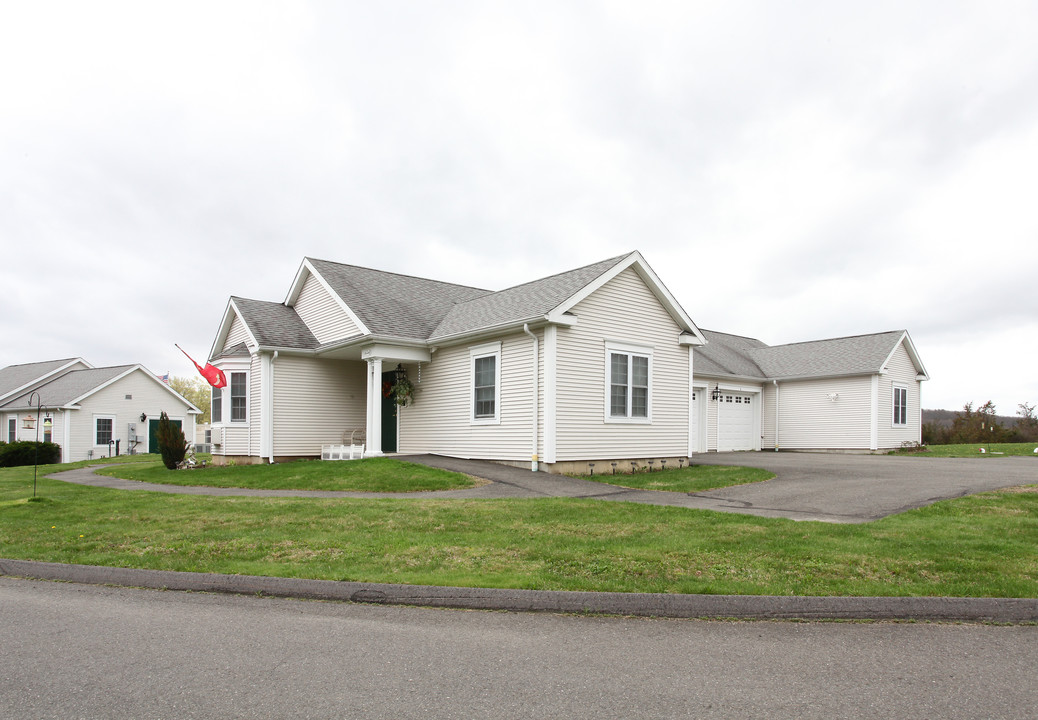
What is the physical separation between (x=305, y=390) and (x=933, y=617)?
18.0 metres

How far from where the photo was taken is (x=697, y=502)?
39.5 feet

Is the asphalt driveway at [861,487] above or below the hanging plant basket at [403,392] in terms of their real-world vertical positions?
below

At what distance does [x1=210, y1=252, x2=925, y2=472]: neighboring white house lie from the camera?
16.3 m

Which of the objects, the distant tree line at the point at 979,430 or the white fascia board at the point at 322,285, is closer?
the white fascia board at the point at 322,285

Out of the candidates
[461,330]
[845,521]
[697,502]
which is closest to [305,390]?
[461,330]

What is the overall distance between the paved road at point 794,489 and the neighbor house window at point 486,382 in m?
1.31

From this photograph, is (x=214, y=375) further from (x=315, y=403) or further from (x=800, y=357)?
(x=800, y=357)

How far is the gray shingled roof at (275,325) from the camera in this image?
20.1 metres

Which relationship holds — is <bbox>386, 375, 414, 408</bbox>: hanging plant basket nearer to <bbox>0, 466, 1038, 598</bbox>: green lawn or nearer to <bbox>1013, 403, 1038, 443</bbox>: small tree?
<bbox>0, 466, 1038, 598</bbox>: green lawn

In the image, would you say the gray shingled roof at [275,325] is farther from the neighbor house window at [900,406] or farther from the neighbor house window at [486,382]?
the neighbor house window at [900,406]

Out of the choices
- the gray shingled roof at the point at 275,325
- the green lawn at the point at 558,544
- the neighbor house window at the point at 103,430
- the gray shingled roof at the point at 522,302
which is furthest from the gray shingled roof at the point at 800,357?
the neighbor house window at the point at 103,430

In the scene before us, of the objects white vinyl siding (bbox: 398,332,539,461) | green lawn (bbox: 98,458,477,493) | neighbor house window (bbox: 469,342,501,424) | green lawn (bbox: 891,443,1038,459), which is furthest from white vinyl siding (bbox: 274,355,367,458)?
green lawn (bbox: 891,443,1038,459)

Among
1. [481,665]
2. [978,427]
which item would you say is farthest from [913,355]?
[481,665]

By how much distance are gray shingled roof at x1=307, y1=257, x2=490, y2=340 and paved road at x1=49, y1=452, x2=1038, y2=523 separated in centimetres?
374
